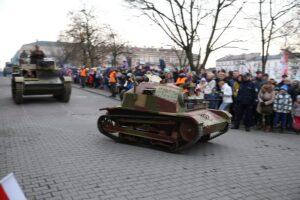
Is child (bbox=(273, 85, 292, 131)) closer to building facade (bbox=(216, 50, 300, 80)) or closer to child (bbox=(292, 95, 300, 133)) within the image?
child (bbox=(292, 95, 300, 133))

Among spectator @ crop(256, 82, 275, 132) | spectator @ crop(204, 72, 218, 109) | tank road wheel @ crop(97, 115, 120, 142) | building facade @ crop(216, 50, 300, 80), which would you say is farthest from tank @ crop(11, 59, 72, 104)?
building facade @ crop(216, 50, 300, 80)

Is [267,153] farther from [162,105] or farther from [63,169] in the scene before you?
[63,169]

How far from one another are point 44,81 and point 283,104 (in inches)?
387

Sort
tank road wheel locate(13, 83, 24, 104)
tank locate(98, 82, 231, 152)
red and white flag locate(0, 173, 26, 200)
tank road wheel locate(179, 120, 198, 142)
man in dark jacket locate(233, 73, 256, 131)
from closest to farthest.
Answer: red and white flag locate(0, 173, 26, 200)
tank road wheel locate(179, 120, 198, 142)
tank locate(98, 82, 231, 152)
man in dark jacket locate(233, 73, 256, 131)
tank road wheel locate(13, 83, 24, 104)

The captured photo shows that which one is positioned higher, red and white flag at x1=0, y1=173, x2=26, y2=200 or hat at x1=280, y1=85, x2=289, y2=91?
hat at x1=280, y1=85, x2=289, y2=91

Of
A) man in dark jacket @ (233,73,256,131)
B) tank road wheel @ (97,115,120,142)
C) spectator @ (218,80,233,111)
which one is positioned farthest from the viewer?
spectator @ (218,80,233,111)

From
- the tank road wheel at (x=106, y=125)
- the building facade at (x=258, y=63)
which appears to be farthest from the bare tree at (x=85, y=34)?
the tank road wheel at (x=106, y=125)

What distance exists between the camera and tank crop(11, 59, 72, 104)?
1411 centimetres

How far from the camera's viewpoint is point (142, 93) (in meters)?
7.85

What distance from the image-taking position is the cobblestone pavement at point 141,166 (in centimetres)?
484

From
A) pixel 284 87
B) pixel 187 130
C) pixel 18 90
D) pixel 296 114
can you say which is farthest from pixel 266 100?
pixel 18 90

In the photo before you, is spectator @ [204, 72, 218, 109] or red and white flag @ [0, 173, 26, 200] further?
spectator @ [204, 72, 218, 109]

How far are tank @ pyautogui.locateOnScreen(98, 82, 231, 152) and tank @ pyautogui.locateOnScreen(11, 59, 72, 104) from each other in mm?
6792

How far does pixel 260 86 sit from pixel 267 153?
159 inches
